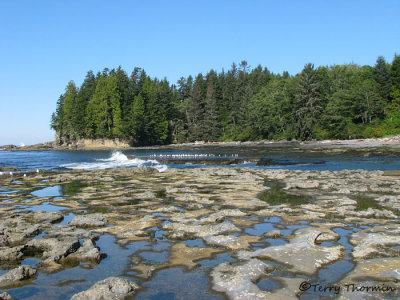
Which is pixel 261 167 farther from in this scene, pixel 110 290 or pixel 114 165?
pixel 110 290

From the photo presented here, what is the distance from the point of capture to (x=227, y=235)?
848 cm

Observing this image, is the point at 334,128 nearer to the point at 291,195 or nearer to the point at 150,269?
the point at 291,195

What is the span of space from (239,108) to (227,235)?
312 feet

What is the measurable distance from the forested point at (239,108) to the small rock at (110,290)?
6850cm

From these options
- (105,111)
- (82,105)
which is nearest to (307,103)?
(105,111)

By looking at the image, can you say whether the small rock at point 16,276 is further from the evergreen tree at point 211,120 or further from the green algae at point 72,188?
the evergreen tree at point 211,120

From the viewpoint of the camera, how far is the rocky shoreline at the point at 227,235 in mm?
5930

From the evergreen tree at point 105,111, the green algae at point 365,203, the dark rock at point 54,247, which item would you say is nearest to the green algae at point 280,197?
the green algae at point 365,203

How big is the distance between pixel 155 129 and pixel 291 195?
81.4m

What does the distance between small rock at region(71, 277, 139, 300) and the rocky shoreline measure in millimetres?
19

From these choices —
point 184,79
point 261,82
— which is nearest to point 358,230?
point 261,82

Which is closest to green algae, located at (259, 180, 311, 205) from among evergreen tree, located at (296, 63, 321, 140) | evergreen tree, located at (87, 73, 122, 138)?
evergreen tree, located at (296, 63, 321, 140)

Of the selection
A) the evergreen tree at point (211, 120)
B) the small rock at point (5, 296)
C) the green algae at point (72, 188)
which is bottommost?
the green algae at point (72, 188)

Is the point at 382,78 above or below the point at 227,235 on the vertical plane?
above
